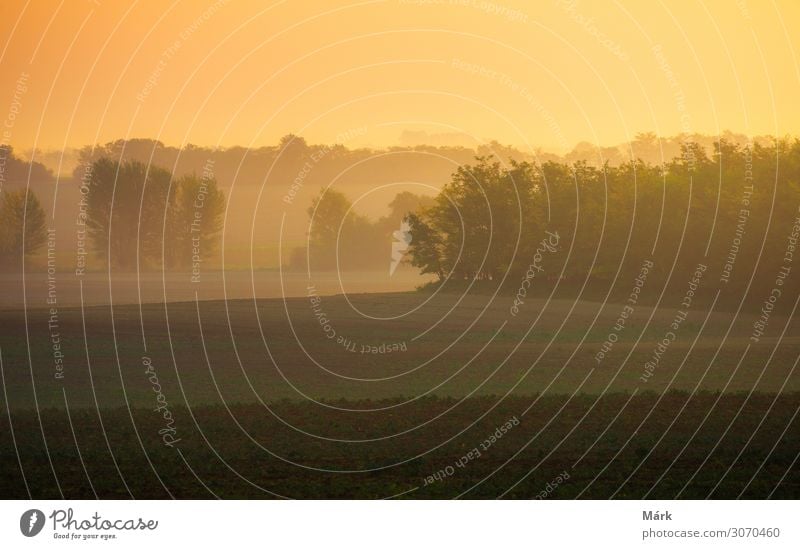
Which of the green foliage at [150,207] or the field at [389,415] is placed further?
the green foliage at [150,207]

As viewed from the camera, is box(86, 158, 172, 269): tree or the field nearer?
the field

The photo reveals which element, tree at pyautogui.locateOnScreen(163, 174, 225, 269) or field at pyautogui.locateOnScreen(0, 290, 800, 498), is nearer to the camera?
field at pyautogui.locateOnScreen(0, 290, 800, 498)

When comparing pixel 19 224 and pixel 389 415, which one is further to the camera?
pixel 19 224

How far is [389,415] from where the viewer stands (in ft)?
71.9

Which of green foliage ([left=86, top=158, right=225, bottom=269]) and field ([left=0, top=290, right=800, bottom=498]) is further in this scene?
green foliage ([left=86, top=158, right=225, bottom=269])

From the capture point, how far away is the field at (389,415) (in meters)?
18.3

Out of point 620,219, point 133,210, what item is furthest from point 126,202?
point 620,219

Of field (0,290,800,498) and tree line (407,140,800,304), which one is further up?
tree line (407,140,800,304)

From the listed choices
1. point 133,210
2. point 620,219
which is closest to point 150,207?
point 133,210

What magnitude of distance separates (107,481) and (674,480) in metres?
10.4

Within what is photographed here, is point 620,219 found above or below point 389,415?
above

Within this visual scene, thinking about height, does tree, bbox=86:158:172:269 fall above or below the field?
above

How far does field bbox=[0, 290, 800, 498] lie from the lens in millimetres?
18344

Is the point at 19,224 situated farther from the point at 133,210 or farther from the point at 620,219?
the point at 620,219
